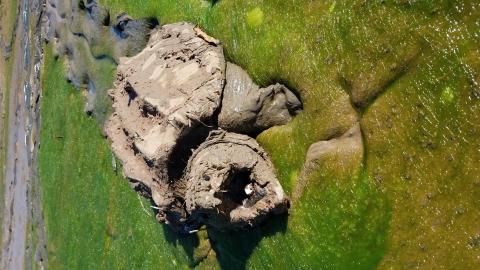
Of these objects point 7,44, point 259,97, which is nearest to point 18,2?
point 7,44

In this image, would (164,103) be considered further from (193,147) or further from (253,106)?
(253,106)

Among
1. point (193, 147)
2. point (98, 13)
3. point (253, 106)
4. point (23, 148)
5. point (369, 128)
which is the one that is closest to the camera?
point (369, 128)

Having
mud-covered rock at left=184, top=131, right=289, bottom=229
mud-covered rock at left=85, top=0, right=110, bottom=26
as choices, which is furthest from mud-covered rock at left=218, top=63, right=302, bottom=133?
mud-covered rock at left=85, top=0, right=110, bottom=26

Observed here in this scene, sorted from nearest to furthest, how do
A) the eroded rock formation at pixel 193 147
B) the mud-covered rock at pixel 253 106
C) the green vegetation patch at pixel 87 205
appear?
the eroded rock formation at pixel 193 147 → the mud-covered rock at pixel 253 106 → the green vegetation patch at pixel 87 205

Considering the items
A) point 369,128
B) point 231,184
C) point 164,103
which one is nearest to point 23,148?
point 164,103

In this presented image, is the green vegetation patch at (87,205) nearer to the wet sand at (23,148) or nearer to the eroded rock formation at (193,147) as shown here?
the wet sand at (23,148)

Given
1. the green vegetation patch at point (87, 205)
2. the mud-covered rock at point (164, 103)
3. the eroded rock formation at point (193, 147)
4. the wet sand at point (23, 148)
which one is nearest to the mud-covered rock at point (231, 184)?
the eroded rock formation at point (193, 147)
